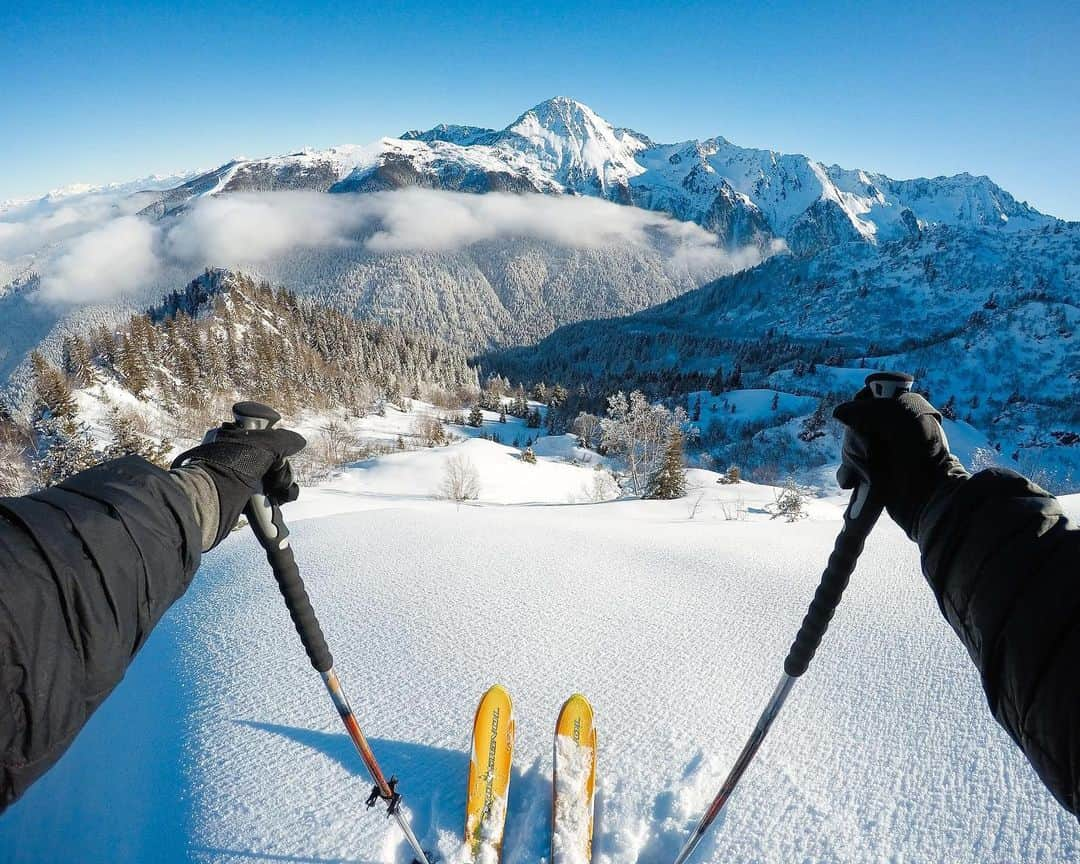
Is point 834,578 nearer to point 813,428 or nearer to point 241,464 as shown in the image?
point 241,464

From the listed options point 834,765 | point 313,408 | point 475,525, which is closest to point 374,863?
point 834,765

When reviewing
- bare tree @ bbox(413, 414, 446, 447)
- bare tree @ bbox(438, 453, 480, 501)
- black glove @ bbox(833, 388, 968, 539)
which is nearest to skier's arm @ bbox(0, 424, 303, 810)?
black glove @ bbox(833, 388, 968, 539)

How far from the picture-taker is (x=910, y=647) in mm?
4555

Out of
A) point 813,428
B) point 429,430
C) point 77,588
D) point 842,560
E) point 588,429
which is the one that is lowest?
point 588,429

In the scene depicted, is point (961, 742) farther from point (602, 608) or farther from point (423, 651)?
point (423, 651)

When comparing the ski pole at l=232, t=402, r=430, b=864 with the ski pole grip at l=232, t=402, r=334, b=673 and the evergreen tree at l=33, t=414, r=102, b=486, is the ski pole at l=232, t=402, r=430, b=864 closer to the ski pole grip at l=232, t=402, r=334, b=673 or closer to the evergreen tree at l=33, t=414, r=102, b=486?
the ski pole grip at l=232, t=402, r=334, b=673

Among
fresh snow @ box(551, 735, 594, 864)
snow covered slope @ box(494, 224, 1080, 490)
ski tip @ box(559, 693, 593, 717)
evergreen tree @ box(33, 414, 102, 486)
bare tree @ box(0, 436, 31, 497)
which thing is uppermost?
ski tip @ box(559, 693, 593, 717)

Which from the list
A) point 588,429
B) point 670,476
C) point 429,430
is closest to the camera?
point 670,476

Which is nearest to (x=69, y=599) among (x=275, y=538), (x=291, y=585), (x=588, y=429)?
(x=275, y=538)

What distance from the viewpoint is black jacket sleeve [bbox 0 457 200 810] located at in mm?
1448

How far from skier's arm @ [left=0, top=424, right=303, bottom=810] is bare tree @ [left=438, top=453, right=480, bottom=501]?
38338 millimetres

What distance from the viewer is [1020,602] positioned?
151 centimetres

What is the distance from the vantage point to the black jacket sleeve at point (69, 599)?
145 centimetres

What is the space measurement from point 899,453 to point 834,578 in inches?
25.6
